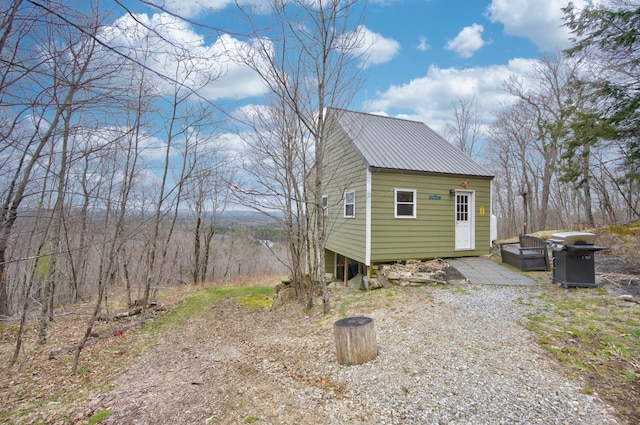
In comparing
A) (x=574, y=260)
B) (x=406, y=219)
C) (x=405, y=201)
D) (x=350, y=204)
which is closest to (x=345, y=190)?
Answer: (x=350, y=204)

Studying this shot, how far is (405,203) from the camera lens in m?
8.48

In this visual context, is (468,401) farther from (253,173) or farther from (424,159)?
(424,159)

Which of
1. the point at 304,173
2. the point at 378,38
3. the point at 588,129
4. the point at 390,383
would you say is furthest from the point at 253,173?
the point at 588,129

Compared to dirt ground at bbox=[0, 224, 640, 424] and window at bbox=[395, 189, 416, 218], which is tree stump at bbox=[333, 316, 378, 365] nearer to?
dirt ground at bbox=[0, 224, 640, 424]

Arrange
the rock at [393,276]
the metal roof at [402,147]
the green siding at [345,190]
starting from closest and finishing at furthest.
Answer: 1. the rock at [393,276]
2. the green siding at [345,190]
3. the metal roof at [402,147]

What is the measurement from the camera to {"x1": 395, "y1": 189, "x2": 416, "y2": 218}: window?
842 cm

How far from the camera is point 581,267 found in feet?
19.7

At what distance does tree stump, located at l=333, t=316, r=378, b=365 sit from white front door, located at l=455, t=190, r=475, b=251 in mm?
6473

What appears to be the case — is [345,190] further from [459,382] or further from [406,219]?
[459,382]

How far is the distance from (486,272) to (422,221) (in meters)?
2.04

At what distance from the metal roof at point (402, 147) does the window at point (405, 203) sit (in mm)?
646

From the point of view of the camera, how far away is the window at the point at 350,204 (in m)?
8.93

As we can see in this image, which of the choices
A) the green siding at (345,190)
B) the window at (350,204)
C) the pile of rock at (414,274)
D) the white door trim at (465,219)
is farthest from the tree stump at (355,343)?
the white door trim at (465,219)

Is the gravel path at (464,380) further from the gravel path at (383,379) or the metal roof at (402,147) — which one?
the metal roof at (402,147)
